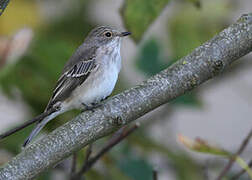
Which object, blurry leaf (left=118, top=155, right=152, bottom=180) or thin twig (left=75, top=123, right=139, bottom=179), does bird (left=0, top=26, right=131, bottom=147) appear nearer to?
blurry leaf (left=118, top=155, right=152, bottom=180)

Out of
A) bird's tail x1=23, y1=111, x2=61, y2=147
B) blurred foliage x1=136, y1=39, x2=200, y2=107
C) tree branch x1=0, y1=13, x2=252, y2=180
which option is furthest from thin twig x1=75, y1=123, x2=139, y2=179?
blurred foliage x1=136, y1=39, x2=200, y2=107

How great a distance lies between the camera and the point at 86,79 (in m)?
3.56

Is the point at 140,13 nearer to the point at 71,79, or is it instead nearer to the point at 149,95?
the point at 149,95

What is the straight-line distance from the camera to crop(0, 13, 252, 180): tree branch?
6.57ft

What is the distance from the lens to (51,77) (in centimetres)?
318

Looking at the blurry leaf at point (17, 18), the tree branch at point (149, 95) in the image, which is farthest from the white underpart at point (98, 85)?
the tree branch at point (149, 95)

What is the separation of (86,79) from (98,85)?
0.13 meters

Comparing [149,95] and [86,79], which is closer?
[149,95]

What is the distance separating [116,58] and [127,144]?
2.36 ft

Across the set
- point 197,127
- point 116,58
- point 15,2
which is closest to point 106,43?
point 116,58

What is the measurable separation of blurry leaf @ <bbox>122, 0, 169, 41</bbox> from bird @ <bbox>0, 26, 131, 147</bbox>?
0.93m

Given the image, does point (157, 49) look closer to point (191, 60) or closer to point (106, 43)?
point (106, 43)

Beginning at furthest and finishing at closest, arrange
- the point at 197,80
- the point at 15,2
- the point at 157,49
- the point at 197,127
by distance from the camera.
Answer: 1. the point at 197,127
2. the point at 15,2
3. the point at 157,49
4. the point at 197,80

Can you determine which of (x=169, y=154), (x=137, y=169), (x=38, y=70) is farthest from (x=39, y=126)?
(x=169, y=154)
